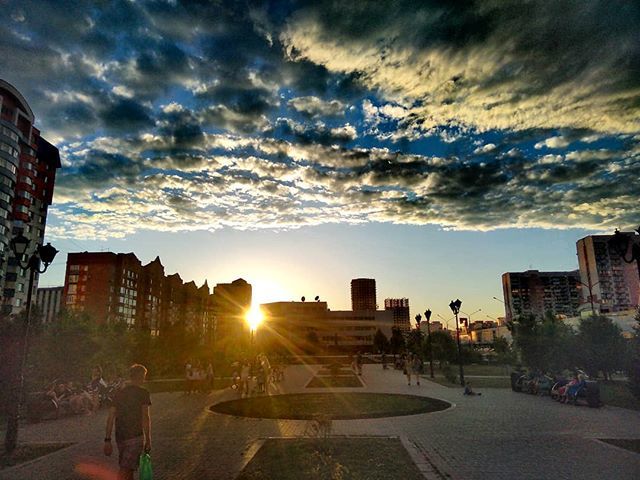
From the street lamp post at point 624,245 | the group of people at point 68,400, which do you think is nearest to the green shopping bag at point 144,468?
the street lamp post at point 624,245

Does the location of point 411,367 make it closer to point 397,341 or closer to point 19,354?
point 19,354

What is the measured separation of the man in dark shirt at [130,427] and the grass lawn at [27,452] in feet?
16.9

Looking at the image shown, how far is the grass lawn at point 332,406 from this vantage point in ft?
54.7

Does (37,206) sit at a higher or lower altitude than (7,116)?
lower

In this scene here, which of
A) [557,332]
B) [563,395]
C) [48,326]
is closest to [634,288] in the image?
[557,332]

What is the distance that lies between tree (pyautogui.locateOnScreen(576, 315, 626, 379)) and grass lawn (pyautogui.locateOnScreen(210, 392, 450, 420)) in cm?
1330

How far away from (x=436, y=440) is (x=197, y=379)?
16.3m

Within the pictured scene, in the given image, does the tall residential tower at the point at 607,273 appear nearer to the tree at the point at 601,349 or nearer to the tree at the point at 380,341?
the tree at the point at 380,341

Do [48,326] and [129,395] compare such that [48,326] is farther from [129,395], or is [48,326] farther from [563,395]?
[563,395]

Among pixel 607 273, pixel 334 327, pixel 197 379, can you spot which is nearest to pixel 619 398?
pixel 197 379

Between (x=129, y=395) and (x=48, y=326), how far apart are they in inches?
818

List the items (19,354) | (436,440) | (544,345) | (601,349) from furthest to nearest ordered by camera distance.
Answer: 1. (544,345)
2. (601,349)
3. (19,354)
4. (436,440)

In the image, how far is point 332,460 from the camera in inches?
385

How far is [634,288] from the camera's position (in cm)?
16800
